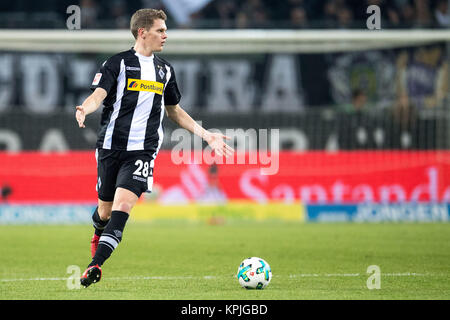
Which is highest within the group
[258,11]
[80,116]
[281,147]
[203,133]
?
[258,11]

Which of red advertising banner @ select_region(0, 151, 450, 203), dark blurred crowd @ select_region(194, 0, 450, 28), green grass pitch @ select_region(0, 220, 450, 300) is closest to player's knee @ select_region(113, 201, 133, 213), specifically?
green grass pitch @ select_region(0, 220, 450, 300)

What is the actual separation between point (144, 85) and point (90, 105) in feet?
2.62

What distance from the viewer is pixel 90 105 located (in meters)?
7.59

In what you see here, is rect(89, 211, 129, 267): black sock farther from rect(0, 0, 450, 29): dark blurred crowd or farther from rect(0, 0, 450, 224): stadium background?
rect(0, 0, 450, 29): dark blurred crowd

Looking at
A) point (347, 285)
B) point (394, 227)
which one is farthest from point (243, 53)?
point (347, 285)

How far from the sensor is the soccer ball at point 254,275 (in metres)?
7.85

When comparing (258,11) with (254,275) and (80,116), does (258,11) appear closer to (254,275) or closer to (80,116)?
(254,275)

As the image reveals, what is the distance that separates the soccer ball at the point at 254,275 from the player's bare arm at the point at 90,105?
191 cm

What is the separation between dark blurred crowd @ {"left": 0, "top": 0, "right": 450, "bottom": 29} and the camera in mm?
21391

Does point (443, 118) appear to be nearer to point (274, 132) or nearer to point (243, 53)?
point (274, 132)

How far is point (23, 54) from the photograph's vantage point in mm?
21891

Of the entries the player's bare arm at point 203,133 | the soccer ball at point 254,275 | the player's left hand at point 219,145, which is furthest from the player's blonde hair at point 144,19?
the soccer ball at point 254,275

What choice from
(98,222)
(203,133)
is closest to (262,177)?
(98,222)
